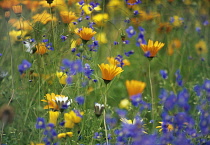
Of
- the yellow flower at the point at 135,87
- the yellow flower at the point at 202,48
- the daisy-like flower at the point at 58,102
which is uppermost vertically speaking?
the yellow flower at the point at 135,87

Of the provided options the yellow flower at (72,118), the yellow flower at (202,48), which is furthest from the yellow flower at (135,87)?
the yellow flower at (202,48)

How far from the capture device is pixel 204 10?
4.64 metres

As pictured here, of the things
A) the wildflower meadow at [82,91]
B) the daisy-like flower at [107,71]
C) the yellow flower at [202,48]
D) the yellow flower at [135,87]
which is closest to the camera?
the yellow flower at [135,87]

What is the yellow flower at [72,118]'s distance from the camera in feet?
5.07

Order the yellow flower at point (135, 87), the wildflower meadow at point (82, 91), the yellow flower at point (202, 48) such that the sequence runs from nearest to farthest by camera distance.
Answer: the yellow flower at point (135, 87), the wildflower meadow at point (82, 91), the yellow flower at point (202, 48)

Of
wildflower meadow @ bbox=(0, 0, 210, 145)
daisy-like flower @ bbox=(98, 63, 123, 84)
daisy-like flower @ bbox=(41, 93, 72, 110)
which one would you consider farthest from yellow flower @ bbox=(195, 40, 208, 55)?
daisy-like flower @ bbox=(41, 93, 72, 110)

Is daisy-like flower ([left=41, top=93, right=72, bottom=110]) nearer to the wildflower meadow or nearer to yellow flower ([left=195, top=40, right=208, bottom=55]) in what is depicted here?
the wildflower meadow

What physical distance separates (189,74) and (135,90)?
187 centimetres

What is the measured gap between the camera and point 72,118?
1561 mm

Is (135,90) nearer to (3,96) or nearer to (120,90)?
(3,96)

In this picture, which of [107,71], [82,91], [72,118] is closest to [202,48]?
[82,91]

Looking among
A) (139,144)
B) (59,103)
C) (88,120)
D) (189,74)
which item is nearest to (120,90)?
(189,74)

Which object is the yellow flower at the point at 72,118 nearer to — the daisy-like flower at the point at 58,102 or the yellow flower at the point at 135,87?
the daisy-like flower at the point at 58,102

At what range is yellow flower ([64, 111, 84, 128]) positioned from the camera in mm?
1546
